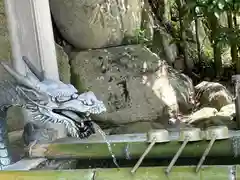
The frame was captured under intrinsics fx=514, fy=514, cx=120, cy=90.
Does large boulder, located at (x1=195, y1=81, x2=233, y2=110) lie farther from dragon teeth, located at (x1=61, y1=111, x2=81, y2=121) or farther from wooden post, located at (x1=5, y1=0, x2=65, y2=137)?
dragon teeth, located at (x1=61, y1=111, x2=81, y2=121)

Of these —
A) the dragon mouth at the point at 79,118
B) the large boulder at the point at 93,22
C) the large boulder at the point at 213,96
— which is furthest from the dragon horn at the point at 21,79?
the large boulder at the point at 213,96

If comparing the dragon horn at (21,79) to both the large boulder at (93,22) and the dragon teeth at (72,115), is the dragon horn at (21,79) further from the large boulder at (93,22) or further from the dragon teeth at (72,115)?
the large boulder at (93,22)

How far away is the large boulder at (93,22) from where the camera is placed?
181 inches

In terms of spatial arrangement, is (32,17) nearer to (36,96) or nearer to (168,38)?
(36,96)

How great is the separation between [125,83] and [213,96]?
3.22ft

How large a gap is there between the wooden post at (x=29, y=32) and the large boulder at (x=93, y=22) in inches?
67.1

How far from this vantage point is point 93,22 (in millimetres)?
4703

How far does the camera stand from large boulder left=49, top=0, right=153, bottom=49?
461cm

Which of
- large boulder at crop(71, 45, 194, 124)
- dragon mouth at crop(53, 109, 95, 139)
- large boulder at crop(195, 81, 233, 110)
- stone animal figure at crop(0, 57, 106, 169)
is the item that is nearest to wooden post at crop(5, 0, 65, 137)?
stone animal figure at crop(0, 57, 106, 169)

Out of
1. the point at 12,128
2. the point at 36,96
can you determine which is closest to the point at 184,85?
the point at 12,128

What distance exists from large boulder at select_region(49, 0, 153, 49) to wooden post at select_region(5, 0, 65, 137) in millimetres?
1705

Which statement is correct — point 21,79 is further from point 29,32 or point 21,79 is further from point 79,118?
point 29,32

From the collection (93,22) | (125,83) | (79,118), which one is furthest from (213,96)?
(79,118)

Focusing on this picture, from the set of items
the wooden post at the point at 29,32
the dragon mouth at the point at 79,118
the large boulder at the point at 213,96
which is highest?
the wooden post at the point at 29,32
